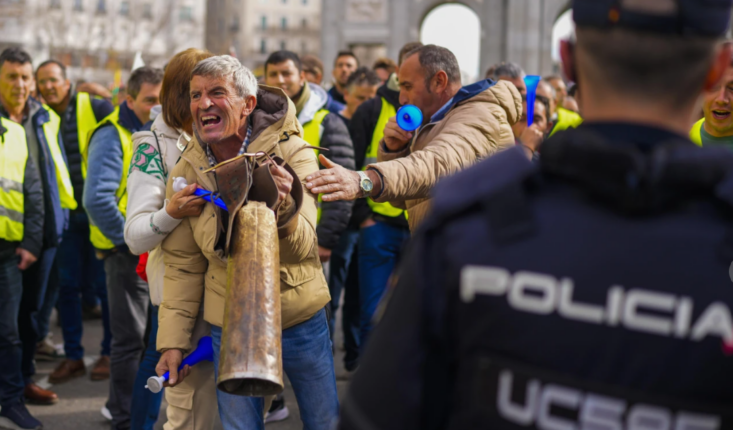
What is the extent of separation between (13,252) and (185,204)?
98.6 inches

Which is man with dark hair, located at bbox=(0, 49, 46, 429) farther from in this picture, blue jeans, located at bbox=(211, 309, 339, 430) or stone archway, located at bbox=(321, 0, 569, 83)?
stone archway, located at bbox=(321, 0, 569, 83)

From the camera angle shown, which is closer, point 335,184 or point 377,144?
point 335,184

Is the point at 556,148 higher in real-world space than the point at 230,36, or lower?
lower

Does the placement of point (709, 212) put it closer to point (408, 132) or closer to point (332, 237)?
point (408, 132)

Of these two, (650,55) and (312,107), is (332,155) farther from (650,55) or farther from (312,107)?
(650,55)

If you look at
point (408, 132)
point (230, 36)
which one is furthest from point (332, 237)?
point (230, 36)

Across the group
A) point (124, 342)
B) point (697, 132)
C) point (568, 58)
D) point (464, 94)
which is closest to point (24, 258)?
point (124, 342)

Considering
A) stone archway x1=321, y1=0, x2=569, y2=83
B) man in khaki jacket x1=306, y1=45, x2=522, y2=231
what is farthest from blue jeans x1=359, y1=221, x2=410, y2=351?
stone archway x1=321, y1=0, x2=569, y2=83

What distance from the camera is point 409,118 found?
356 centimetres

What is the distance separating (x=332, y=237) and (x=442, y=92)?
76.1 inches

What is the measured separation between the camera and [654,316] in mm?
1212

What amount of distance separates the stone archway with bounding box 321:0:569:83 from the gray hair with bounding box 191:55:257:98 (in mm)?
22327

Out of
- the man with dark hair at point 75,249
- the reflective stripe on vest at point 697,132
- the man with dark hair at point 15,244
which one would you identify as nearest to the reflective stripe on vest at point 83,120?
the man with dark hair at point 75,249

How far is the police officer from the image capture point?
1.21 metres
